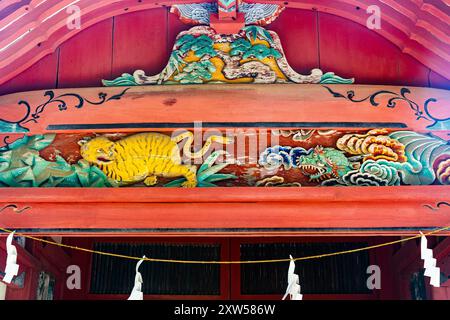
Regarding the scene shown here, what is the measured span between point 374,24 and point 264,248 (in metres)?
2.51

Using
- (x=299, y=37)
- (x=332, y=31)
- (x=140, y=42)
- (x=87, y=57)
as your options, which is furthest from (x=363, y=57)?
(x=87, y=57)

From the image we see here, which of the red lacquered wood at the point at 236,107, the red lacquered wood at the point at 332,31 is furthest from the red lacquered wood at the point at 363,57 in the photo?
the red lacquered wood at the point at 236,107

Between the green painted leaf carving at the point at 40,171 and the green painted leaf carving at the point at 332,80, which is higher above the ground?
the green painted leaf carving at the point at 332,80

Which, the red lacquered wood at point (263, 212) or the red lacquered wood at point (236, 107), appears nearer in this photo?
the red lacquered wood at point (263, 212)

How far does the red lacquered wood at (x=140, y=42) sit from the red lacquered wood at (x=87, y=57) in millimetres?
66

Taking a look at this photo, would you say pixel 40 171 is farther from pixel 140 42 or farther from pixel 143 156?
pixel 140 42

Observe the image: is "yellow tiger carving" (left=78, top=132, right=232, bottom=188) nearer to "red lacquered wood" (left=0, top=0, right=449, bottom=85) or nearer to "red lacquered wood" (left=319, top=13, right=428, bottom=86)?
"red lacquered wood" (left=0, top=0, right=449, bottom=85)

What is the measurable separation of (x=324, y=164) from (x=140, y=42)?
1.60m

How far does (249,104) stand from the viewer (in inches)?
161

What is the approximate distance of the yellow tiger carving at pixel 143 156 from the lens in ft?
13.1

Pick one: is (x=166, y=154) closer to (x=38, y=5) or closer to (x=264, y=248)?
(x=38, y=5)

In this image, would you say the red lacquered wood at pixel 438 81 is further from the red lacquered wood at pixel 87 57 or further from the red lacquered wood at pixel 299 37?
the red lacquered wood at pixel 87 57

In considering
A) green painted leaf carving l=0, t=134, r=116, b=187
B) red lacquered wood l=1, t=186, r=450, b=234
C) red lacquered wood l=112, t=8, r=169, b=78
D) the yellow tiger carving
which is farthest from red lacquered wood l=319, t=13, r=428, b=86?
green painted leaf carving l=0, t=134, r=116, b=187

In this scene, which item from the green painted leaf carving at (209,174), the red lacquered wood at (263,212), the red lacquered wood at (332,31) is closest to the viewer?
the red lacquered wood at (263,212)
